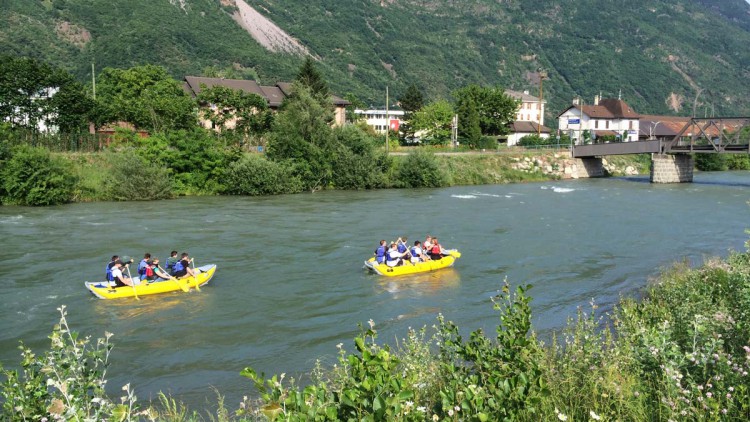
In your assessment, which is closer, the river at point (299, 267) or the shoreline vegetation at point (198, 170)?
the river at point (299, 267)

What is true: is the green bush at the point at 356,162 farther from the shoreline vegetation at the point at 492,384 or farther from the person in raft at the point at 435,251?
the shoreline vegetation at the point at 492,384

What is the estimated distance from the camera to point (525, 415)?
18.8 feet

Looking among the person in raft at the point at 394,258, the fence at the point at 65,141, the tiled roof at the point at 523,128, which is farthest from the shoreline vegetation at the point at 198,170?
the tiled roof at the point at 523,128

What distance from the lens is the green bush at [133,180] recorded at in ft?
137

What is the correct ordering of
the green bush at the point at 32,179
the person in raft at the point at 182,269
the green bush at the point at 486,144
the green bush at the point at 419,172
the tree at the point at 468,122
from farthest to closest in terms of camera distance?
1. the tree at the point at 468,122
2. the green bush at the point at 486,144
3. the green bush at the point at 419,172
4. the green bush at the point at 32,179
5. the person in raft at the point at 182,269

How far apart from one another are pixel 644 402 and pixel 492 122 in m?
83.5

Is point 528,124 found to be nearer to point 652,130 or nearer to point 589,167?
point 652,130

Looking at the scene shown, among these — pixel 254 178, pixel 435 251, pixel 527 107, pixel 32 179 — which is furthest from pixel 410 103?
pixel 435 251

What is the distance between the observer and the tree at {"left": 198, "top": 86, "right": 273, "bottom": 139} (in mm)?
60375

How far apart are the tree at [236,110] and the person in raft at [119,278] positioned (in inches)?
1647

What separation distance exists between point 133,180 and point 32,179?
6.18 m

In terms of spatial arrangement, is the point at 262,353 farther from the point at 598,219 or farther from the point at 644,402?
the point at 598,219

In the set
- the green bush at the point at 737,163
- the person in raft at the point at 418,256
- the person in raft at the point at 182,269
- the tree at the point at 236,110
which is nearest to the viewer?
the person in raft at the point at 182,269

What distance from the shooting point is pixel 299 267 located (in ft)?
75.9
